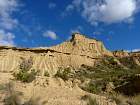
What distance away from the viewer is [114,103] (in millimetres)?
15000

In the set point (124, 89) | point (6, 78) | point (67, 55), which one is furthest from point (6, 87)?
point (67, 55)

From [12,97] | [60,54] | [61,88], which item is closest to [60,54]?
[60,54]

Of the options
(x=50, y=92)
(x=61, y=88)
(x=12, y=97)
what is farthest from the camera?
(x=61, y=88)

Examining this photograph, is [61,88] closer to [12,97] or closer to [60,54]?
[12,97]

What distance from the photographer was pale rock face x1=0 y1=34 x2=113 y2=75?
74.9 m

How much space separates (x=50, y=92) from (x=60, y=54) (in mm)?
70703

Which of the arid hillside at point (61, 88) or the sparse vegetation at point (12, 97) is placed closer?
the sparse vegetation at point (12, 97)

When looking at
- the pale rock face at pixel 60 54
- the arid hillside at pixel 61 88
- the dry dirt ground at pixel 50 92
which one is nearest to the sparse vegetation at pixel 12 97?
the arid hillside at pixel 61 88

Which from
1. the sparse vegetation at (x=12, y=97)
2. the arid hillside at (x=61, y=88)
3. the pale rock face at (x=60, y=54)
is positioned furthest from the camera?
the pale rock face at (x=60, y=54)

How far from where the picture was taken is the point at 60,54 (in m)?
85.4

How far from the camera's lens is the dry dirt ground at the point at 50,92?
45.2 feet

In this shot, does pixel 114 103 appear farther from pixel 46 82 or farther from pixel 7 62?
pixel 7 62

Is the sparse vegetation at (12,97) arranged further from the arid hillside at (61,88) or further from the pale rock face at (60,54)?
the pale rock face at (60,54)

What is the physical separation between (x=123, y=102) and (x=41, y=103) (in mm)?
4185
